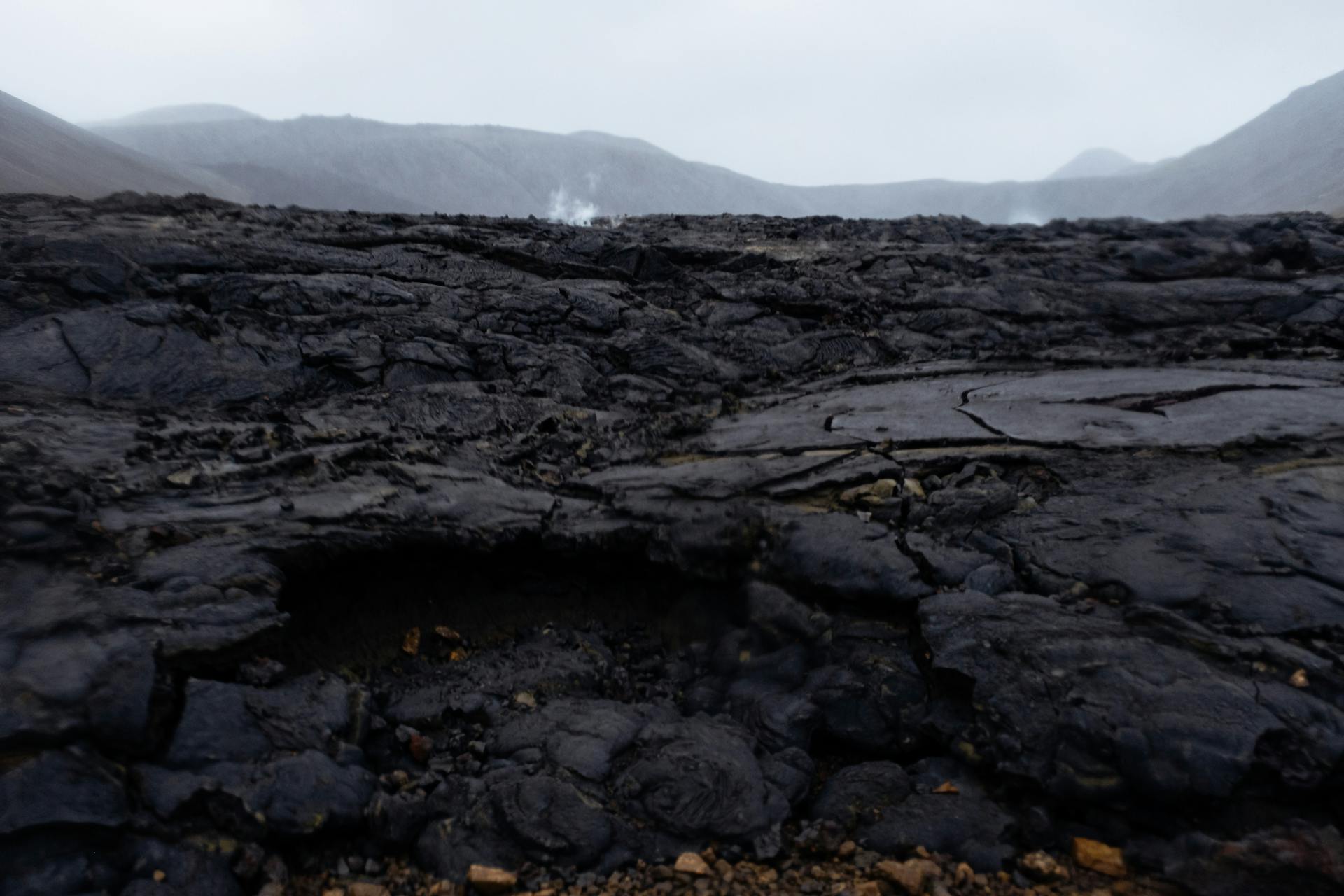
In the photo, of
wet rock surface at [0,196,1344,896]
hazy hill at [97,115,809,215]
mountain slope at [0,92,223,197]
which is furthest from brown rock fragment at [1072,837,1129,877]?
hazy hill at [97,115,809,215]

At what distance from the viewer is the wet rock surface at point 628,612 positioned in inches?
89.7

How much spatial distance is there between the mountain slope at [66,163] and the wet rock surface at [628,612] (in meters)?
15.6

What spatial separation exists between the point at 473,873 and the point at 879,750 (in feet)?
5.14

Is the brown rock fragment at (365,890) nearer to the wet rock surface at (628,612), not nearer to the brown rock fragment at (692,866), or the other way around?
the wet rock surface at (628,612)

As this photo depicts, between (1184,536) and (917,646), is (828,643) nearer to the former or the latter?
(917,646)

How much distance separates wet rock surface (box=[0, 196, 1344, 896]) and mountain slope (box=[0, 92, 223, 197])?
51.2 ft

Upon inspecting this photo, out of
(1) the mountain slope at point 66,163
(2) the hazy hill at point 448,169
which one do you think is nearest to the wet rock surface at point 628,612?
(1) the mountain slope at point 66,163

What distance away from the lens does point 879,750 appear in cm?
275

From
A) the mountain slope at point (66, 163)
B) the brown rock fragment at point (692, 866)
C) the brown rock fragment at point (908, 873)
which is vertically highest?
the mountain slope at point (66, 163)

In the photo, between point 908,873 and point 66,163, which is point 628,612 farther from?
point 66,163

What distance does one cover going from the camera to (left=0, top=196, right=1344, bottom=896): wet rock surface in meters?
2.28

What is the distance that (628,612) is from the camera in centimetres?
373

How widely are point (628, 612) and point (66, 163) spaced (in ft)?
A: 81.8

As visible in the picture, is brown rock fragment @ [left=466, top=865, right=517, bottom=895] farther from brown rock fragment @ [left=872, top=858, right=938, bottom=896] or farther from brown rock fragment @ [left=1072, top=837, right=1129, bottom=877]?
brown rock fragment @ [left=1072, top=837, right=1129, bottom=877]
